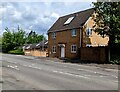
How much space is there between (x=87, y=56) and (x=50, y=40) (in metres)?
15.7

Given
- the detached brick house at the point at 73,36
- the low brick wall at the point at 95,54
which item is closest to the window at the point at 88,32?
the detached brick house at the point at 73,36

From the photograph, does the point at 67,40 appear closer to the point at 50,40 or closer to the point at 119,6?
the point at 50,40

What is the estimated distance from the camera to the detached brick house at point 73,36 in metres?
45.6

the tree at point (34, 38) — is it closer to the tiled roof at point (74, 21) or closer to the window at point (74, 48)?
the tiled roof at point (74, 21)

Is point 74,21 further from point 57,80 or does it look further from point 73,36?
point 57,80

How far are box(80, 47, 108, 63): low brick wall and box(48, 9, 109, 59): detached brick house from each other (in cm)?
342

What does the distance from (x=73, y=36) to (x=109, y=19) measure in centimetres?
1407

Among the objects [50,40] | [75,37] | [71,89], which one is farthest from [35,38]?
[71,89]

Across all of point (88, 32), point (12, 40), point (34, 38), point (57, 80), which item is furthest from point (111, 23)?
point (34, 38)

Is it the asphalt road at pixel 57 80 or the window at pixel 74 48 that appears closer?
the asphalt road at pixel 57 80

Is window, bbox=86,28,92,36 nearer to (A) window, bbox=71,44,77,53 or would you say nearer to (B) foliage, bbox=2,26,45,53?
(A) window, bbox=71,44,77,53

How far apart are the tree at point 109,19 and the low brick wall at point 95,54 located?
1831 millimetres

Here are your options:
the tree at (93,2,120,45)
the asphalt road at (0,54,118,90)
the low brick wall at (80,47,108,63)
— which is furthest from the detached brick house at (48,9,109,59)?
the asphalt road at (0,54,118,90)

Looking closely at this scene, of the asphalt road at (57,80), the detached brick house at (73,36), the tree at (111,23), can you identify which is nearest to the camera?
the asphalt road at (57,80)
